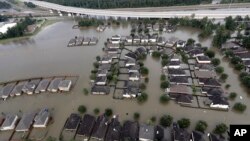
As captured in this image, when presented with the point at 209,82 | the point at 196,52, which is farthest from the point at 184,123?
the point at 196,52

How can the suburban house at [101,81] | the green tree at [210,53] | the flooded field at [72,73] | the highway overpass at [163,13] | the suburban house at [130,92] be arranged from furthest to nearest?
1. the highway overpass at [163,13]
2. the green tree at [210,53]
3. the suburban house at [101,81]
4. the suburban house at [130,92]
5. the flooded field at [72,73]

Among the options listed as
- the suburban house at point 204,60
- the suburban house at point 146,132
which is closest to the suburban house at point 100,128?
the suburban house at point 146,132

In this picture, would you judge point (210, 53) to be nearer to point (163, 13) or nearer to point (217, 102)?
point (217, 102)

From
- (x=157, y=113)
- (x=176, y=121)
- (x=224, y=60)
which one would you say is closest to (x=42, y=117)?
(x=157, y=113)

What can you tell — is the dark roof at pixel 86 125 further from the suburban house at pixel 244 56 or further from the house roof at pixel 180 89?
the suburban house at pixel 244 56

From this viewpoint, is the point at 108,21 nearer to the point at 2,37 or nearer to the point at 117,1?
the point at 117,1
